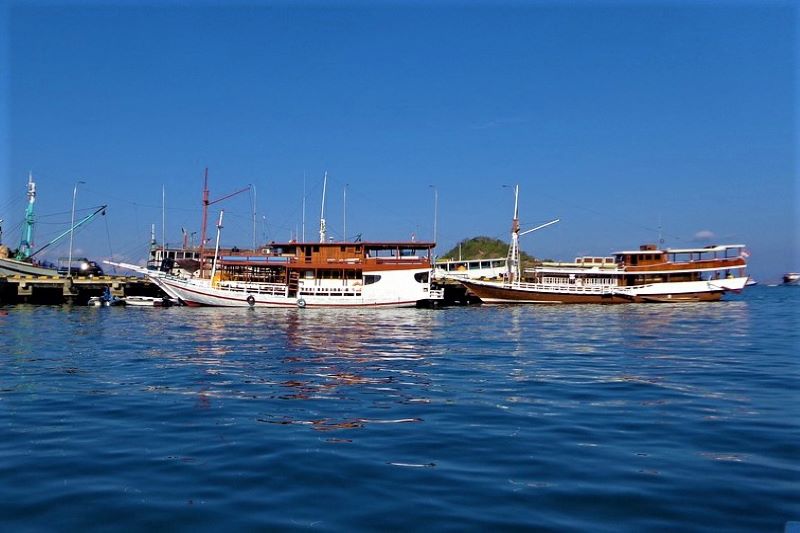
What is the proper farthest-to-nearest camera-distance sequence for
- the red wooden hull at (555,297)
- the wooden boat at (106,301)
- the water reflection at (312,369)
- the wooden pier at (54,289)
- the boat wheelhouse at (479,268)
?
the boat wheelhouse at (479,268) < the red wooden hull at (555,297) < the wooden pier at (54,289) < the wooden boat at (106,301) < the water reflection at (312,369)

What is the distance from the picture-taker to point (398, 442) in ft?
26.9

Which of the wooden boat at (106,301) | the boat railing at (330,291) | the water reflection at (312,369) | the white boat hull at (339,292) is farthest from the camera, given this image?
the boat railing at (330,291)

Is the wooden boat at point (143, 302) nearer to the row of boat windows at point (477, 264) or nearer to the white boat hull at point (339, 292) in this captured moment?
the white boat hull at point (339, 292)

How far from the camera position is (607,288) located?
59688 millimetres

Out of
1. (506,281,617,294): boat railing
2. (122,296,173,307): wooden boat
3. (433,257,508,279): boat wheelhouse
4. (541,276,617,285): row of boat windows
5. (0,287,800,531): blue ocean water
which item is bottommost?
(0,287,800,531): blue ocean water

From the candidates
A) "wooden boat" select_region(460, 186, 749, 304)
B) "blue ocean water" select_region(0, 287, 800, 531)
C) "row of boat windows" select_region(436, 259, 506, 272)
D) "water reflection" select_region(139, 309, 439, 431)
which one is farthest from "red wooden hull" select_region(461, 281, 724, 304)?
"blue ocean water" select_region(0, 287, 800, 531)

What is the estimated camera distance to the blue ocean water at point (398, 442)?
5.73m

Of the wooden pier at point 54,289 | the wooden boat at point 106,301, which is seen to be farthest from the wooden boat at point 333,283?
the wooden pier at point 54,289

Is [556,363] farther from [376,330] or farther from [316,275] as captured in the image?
[316,275]

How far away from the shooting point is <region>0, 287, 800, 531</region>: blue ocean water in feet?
18.8

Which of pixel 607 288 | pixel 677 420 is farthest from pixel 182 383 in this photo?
pixel 607 288

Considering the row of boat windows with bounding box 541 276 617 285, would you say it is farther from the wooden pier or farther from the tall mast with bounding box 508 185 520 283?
the wooden pier

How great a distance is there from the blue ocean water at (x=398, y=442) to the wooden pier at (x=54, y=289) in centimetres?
4238

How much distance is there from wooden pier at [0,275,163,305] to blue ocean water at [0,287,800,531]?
42.4 m
